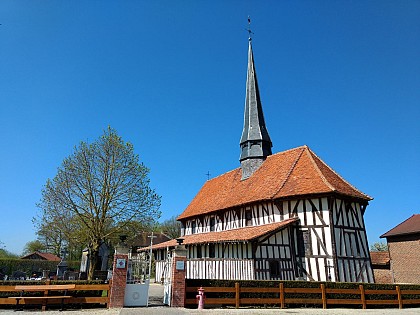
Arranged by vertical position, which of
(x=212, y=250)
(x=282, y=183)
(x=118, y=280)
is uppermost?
(x=282, y=183)

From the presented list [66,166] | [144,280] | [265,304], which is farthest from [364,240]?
[66,166]

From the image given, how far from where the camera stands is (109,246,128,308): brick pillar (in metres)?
9.73

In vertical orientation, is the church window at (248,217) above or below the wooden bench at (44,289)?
above

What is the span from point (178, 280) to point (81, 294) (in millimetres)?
3270

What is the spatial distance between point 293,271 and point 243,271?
2.78m

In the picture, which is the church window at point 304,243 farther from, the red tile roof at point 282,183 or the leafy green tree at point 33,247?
the leafy green tree at point 33,247

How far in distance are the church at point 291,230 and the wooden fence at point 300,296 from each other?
233 centimetres

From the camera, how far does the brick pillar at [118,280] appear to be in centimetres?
973

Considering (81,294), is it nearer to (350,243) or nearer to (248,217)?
(248,217)

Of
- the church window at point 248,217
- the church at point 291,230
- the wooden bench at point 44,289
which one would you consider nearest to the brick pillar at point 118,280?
the wooden bench at point 44,289

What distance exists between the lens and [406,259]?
25.3 m

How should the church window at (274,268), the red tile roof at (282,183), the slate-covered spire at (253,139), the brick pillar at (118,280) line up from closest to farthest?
the brick pillar at (118,280) → the church window at (274,268) → the red tile roof at (282,183) → the slate-covered spire at (253,139)

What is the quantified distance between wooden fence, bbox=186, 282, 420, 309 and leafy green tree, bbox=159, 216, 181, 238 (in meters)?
38.5

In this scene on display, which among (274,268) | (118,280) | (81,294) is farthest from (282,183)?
(81,294)
